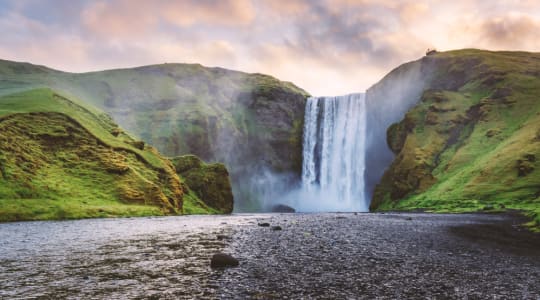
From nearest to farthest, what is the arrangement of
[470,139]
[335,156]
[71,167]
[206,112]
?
[71,167] → [470,139] → [335,156] → [206,112]

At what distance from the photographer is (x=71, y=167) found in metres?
65.8

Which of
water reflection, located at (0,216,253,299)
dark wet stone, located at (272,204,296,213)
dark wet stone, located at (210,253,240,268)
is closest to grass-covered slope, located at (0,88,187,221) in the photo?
water reflection, located at (0,216,253,299)

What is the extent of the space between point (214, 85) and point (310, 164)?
71.8 metres

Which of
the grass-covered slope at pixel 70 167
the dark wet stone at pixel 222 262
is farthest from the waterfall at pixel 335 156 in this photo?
the dark wet stone at pixel 222 262

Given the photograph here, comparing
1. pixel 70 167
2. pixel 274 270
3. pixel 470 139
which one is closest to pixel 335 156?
pixel 470 139

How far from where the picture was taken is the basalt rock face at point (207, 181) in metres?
101

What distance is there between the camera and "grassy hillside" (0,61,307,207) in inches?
5645

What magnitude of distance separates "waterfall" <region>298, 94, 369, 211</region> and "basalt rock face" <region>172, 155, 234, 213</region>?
39201mm

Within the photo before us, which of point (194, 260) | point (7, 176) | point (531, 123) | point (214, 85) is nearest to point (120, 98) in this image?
point (214, 85)

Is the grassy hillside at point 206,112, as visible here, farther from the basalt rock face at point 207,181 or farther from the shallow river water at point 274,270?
the shallow river water at point 274,270

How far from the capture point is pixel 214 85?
181125 millimetres

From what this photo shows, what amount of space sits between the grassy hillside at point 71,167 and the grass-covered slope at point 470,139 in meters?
55.3

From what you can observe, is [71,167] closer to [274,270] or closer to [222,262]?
[222,262]

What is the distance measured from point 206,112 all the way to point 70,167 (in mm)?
90030
